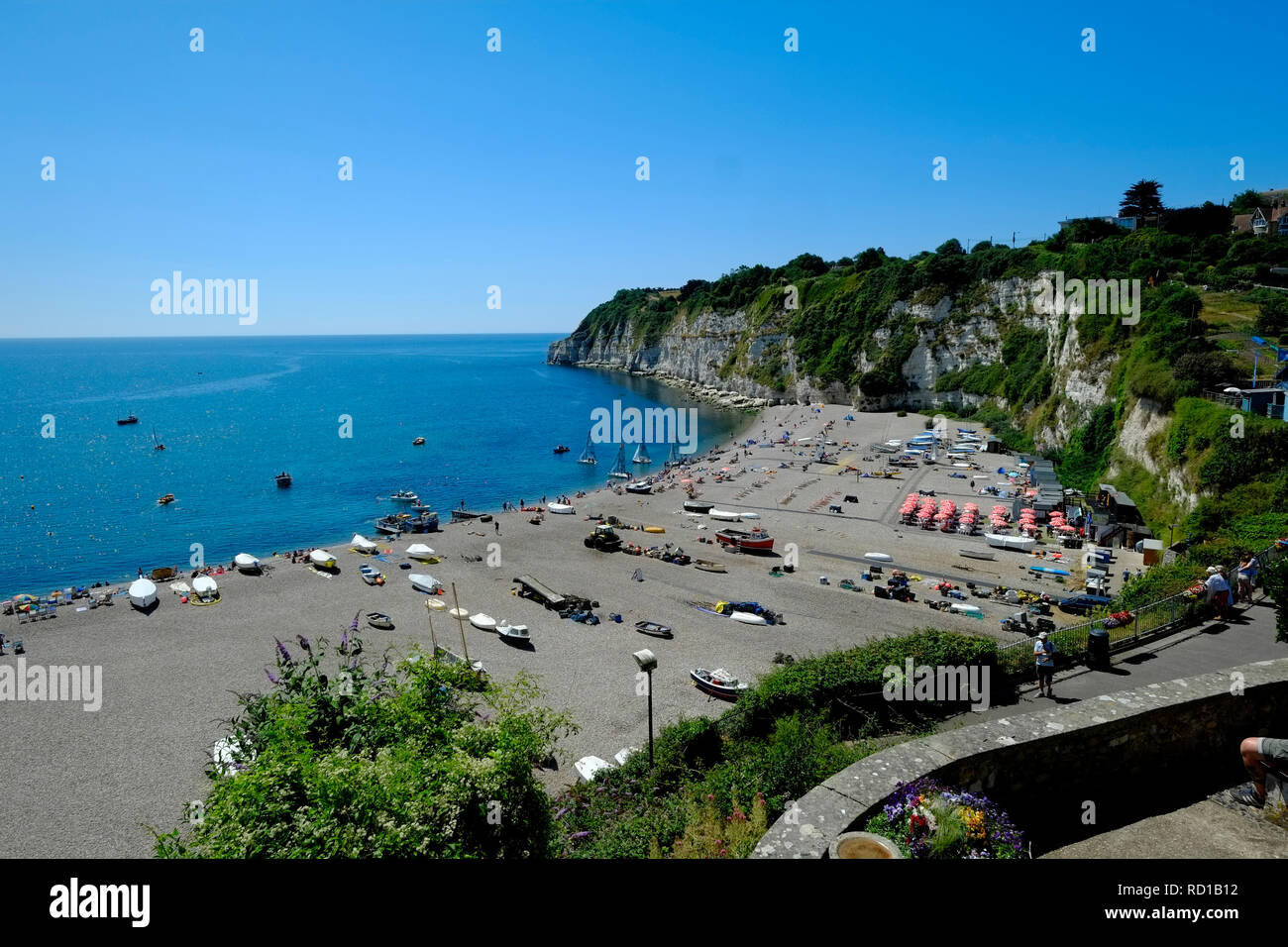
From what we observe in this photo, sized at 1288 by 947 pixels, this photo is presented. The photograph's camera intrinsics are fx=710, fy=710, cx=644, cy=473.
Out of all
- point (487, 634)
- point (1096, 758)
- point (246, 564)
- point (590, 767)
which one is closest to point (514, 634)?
point (487, 634)

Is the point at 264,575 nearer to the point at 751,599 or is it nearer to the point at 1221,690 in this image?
the point at 751,599

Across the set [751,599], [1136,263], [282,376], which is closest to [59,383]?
[282,376]

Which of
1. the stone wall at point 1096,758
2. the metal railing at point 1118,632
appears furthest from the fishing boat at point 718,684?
the stone wall at point 1096,758

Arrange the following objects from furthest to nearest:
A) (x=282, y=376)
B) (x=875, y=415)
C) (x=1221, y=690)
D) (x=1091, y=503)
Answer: (x=282, y=376) < (x=875, y=415) < (x=1091, y=503) < (x=1221, y=690)

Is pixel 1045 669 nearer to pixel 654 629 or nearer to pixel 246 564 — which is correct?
pixel 654 629

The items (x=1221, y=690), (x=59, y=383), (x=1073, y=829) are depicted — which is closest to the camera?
(x=1073, y=829)

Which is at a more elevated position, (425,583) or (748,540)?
(748,540)

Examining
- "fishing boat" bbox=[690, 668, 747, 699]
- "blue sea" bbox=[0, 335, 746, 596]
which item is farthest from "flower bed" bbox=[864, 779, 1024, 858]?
"blue sea" bbox=[0, 335, 746, 596]
